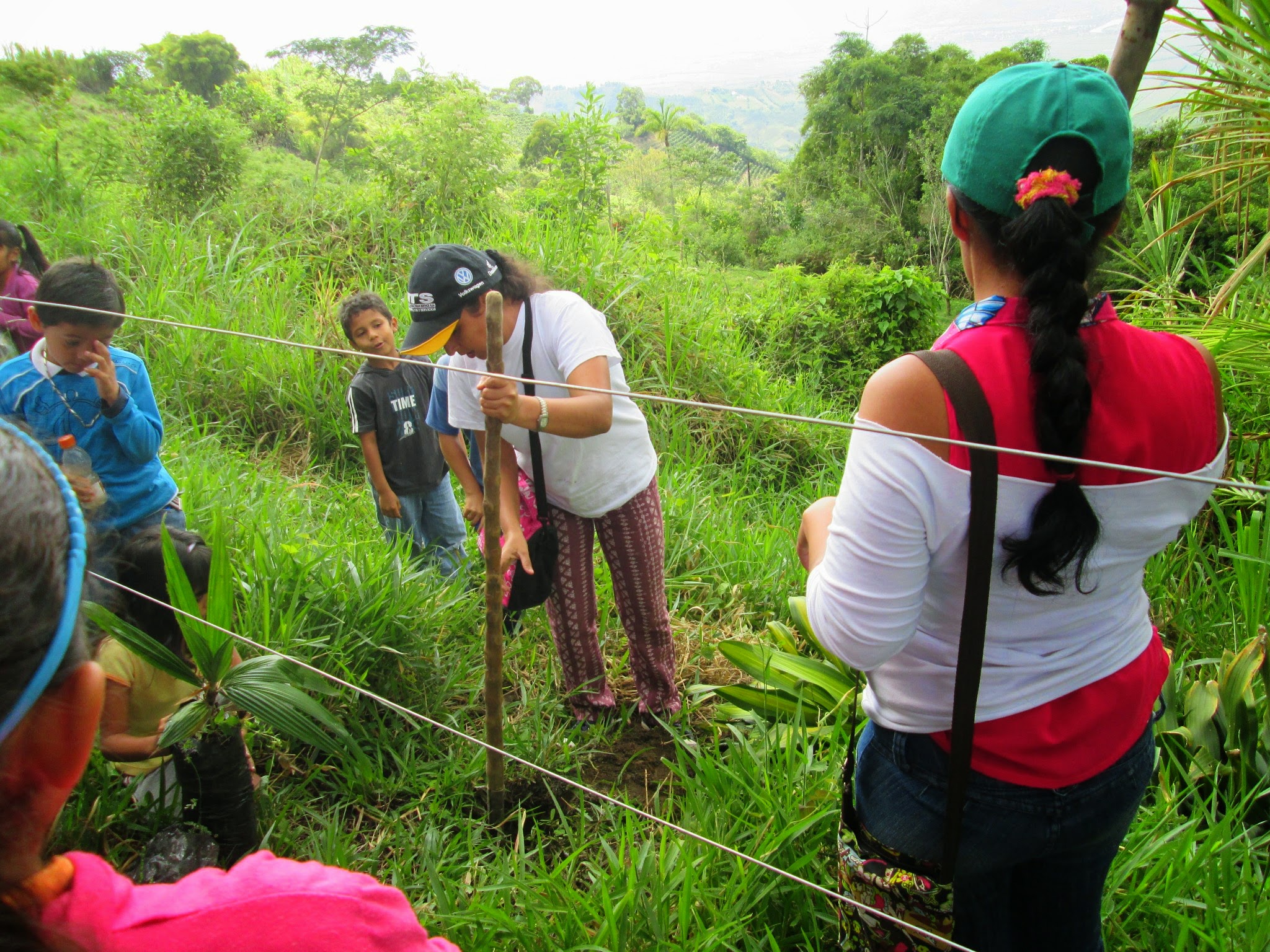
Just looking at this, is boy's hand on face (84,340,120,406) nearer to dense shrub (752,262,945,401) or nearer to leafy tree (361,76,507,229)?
leafy tree (361,76,507,229)

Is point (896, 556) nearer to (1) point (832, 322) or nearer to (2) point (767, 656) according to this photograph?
(2) point (767, 656)

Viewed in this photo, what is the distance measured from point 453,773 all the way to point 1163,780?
1748mm

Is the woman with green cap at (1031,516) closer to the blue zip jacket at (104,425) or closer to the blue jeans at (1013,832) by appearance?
the blue jeans at (1013,832)

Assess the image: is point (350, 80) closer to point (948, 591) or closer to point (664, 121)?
point (664, 121)

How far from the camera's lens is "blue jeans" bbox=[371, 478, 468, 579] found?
11.0 feet

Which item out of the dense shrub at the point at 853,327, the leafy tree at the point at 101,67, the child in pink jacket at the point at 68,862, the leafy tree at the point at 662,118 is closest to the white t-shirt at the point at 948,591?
the child in pink jacket at the point at 68,862

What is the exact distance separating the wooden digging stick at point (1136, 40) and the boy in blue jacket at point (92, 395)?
257cm

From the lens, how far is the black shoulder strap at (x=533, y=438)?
2.12 m

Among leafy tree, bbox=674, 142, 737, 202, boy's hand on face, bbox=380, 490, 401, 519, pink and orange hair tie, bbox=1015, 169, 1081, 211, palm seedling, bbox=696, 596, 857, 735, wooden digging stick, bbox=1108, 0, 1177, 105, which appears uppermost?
leafy tree, bbox=674, 142, 737, 202

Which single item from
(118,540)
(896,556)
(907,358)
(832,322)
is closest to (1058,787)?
(896,556)

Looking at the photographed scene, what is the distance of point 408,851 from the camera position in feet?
6.38

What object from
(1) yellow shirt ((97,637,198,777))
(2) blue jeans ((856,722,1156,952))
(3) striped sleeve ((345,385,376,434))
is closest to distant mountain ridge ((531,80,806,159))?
(3) striped sleeve ((345,385,376,434))

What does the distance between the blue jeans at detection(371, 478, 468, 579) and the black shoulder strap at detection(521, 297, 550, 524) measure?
1121mm

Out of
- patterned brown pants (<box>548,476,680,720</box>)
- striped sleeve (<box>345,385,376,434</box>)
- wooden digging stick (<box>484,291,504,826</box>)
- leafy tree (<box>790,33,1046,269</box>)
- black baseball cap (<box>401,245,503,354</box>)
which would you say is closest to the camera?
wooden digging stick (<box>484,291,504,826</box>)
